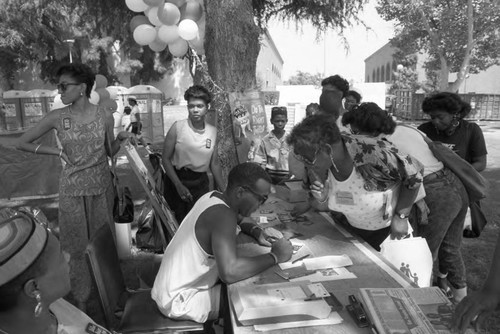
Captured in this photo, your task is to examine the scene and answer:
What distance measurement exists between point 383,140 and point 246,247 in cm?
98

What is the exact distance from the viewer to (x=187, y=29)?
4.81 meters

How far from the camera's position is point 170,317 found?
7.03 feet

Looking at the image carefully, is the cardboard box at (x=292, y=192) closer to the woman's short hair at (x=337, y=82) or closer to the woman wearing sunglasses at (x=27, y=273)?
the woman's short hair at (x=337, y=82)

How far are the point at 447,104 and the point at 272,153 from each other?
5.33ft

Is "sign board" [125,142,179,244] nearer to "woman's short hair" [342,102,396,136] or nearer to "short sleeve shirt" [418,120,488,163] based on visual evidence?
"woman's short hair" [342,102,396,136]

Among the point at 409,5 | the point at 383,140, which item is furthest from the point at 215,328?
A: the point at 409,5

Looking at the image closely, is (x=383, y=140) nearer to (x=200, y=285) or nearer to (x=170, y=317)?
(x=200, y=285)

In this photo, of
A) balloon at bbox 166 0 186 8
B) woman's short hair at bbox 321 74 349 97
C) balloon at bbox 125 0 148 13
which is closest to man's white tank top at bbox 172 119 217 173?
woman's short hair at bbox 321 74 349 97

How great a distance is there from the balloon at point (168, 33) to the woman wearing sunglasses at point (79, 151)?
2.19 meters

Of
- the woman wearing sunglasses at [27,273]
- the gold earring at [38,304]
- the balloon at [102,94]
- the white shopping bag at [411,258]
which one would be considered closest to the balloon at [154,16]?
the balloon at [102,94]

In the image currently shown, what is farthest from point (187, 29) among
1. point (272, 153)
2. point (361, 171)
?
point (361, 171)

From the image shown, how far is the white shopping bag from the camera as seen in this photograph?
2.23 meters

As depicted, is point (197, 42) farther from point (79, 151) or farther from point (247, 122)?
point (79, 151)

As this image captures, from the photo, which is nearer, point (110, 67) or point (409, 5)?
point (409, 5)
